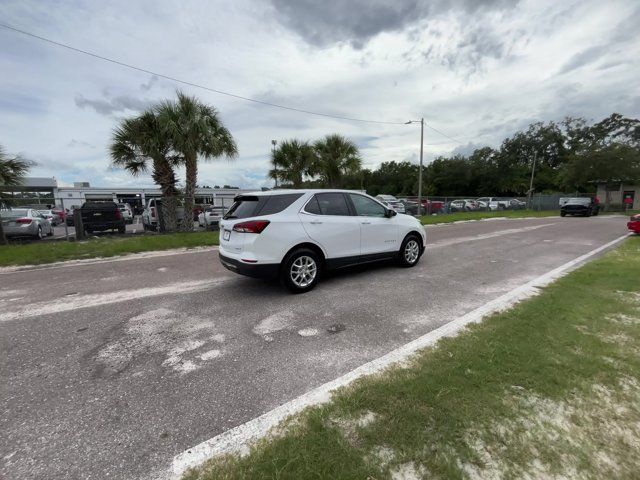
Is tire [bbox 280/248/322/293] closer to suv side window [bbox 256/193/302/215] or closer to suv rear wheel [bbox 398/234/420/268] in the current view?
suv side window [bbox 256/193/302/215]

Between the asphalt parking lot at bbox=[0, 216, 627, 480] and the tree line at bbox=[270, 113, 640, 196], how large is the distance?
16.7 meters

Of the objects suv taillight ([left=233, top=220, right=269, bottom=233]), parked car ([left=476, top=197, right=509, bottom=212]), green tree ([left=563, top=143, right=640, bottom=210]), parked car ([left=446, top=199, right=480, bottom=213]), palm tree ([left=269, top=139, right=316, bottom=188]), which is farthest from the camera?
parked car ([left=476, top=197, right=509, bottom=212])

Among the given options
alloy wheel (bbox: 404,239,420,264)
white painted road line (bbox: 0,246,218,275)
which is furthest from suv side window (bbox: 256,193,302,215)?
white painted road line (bbox: 0,246,218,275)

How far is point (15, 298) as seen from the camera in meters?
5.11

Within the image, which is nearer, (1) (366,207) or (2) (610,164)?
(1) (366,207)

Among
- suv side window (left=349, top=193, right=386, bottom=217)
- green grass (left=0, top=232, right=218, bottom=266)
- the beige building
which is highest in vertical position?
the beige building

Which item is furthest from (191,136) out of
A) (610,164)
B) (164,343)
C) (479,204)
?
(610,164)

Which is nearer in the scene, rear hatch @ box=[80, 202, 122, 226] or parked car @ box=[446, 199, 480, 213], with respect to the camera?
rear hatch @ box=[80, 202, 122, 226]

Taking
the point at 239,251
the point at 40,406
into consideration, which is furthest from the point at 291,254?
the point at 40,406

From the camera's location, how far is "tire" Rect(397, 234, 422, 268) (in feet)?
22.0

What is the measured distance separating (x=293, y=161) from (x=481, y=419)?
20969mm

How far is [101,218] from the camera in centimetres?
1248

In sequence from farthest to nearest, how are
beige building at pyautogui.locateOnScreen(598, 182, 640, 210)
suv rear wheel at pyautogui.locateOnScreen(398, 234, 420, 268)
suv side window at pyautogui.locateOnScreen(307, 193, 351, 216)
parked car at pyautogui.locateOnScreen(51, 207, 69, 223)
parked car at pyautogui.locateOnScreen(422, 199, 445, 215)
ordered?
beige building at pyautogui.locateOnScreen(598, 182, 640, 210) → parked car at pyautogui.locateOnScreen(422, 199, 445, 215) → parked car at pyautogui.locateOnScreen(51, 207, 69, 223) → suv rear wheel at pyautogui.locateOnScreen(398, 234, 420, 268) → suv side window at pyautogui.locateOnScreen(307, 193, 351, 216)

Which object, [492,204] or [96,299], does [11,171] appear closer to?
[96,299]
